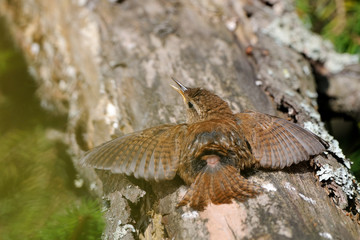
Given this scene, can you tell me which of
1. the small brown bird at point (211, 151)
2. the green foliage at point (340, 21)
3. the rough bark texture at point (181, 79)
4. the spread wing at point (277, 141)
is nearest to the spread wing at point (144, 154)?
the small brown bird at point (211, 151)

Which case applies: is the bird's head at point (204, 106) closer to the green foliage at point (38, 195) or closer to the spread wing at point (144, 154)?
the spread wing at point (144, 154)

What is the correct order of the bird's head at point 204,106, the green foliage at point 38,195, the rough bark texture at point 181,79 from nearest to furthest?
the rough bark texture at point 181,79
the green foliage at point 38,195
the bird's head at point 204,106

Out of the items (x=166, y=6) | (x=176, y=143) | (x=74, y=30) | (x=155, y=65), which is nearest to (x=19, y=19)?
(x=74, y=30)

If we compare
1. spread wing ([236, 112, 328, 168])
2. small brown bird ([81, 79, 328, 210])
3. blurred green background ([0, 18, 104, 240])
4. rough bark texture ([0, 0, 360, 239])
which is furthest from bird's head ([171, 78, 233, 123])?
blurred green background ([0, 18, 104, 240])

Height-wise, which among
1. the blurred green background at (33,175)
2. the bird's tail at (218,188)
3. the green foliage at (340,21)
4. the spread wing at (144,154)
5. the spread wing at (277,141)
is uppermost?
the green foliage at (340,21)

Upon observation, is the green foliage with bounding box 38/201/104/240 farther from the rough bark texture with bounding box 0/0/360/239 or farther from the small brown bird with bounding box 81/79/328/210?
the small brown bird with bounding box 81/79/328/210

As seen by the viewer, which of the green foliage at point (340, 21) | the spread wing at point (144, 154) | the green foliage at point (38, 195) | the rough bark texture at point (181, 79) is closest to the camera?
the rough bark texture at point (181, 79)

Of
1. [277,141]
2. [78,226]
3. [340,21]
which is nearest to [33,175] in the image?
[78,226]
